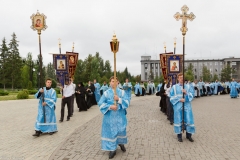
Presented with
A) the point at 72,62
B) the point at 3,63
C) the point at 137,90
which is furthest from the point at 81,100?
the point at 3,63

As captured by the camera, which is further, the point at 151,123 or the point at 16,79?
the point at 16,79

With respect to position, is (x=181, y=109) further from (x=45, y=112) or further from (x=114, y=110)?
(x=45, y=112)

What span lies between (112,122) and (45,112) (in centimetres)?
327

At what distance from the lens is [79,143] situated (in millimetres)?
6922

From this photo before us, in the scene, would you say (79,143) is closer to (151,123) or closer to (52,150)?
(52,150)

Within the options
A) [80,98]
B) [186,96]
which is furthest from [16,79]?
[186,96]

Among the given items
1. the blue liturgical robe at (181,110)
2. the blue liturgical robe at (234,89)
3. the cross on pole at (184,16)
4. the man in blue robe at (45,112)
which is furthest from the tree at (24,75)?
the blue liturgical robe at (181,110)

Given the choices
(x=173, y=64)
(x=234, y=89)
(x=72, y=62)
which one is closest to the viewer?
(x=173, y=64)

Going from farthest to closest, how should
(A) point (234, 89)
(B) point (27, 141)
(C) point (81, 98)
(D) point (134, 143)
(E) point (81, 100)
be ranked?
(A) point (234, 89), (E) point (81, 100), (C) point (81, 98), (B) point (27, 141), (D) point (134, 143)

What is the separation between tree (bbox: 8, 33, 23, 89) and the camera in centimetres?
5600

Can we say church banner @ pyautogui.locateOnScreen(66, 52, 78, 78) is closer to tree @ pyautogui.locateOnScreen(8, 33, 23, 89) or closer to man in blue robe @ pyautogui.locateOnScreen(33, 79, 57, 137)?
man in blue robe @ pyautogui.locateOnScreen(33, 79, 57, 137)

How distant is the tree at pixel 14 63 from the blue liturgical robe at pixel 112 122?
54780 millimetres

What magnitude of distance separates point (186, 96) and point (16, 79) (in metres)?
55.7

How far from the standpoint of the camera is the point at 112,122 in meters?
5.73
